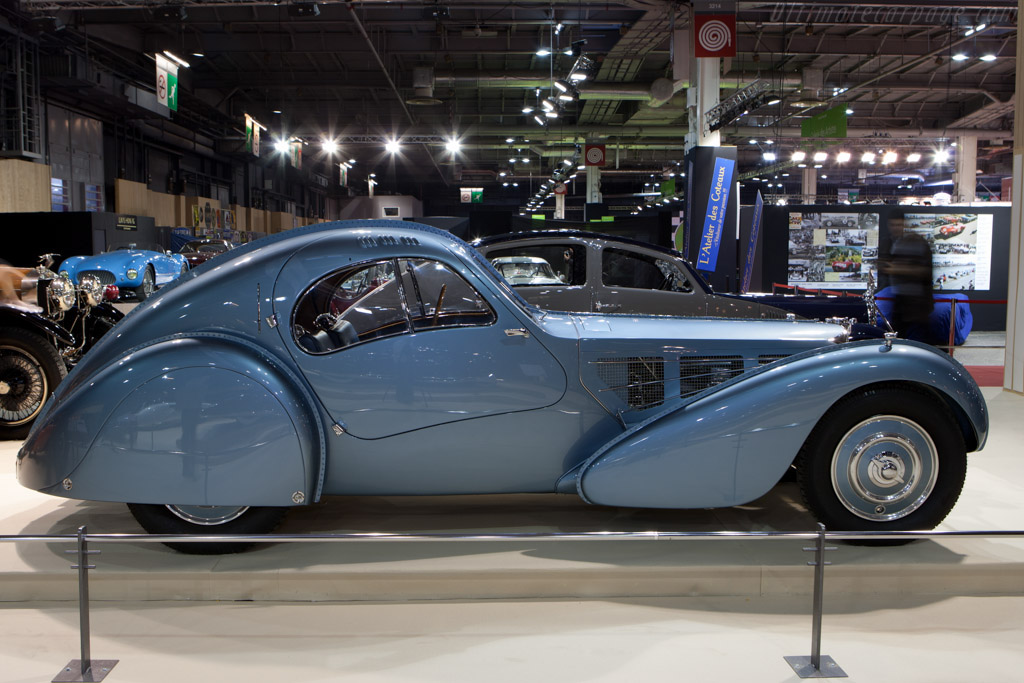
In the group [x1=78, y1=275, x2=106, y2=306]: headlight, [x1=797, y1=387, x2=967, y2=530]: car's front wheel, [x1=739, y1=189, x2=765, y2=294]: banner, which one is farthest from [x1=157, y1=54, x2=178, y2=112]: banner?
[x1=797, y1=387, x2=967, y2=530]: car's front wheel

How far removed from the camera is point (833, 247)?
15867 mm

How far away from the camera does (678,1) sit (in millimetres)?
12805

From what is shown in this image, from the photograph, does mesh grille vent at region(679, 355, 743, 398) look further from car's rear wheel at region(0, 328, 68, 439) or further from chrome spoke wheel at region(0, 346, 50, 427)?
chrome spoke wheel at region(0, 346, 50, 427)

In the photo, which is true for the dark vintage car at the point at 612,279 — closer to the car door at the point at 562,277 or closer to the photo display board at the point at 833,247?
the car door at the point at 562,277

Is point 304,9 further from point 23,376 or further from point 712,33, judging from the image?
point 23,376

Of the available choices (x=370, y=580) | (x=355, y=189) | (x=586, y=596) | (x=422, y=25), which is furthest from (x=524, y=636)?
(x=355, y=189)

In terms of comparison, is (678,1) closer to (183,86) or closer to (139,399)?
(139,399)

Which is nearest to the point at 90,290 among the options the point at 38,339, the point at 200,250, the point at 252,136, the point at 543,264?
the point at 38,339

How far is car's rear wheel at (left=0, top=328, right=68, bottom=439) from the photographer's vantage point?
5473 millimetres

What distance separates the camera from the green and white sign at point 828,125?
18.2 m

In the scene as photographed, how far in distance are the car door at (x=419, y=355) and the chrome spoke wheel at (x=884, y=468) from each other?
1.28 meters

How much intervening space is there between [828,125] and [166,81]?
50.2 feet

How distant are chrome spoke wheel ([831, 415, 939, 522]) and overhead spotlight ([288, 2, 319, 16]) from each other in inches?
474

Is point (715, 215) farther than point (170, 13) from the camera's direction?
No
